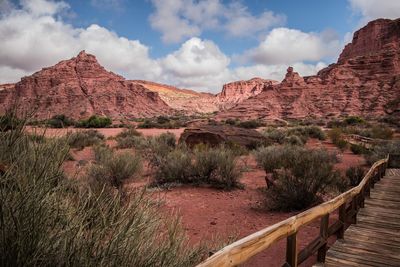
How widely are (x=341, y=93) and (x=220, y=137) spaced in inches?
2120

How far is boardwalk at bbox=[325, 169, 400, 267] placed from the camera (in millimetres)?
3967

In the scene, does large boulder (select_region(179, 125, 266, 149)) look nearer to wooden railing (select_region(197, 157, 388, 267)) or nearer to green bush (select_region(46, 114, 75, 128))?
green bush (select_region(46, 114, 75, 128))

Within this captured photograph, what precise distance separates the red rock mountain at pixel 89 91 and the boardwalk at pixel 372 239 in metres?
68.3

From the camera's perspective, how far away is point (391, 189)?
8.52m

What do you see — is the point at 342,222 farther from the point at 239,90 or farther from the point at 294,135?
the point at 239,90

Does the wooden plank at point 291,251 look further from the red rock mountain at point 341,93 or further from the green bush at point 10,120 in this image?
the red rock mountain at point 341,93

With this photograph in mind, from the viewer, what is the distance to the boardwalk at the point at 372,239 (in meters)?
3.97

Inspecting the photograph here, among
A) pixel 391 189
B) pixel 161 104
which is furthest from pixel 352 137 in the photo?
pixel 161 104

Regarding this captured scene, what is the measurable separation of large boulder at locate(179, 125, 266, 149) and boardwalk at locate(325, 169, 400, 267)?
961 cm

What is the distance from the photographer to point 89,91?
273ft

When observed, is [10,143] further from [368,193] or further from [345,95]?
[345,95]

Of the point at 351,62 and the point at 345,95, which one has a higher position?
the point at 351,62

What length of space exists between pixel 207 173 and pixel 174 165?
1.01 m

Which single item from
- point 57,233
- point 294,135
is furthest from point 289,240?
point 294,135
